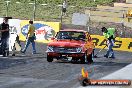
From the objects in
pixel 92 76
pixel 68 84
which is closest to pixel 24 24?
pixel 92 76

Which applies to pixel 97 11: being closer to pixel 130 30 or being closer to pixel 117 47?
pixel 130 30

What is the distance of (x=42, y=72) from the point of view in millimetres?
18031

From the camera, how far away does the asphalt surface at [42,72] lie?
14.8 meters

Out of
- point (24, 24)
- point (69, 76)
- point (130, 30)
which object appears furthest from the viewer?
point (130, 30)

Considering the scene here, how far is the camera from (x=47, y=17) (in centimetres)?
4575

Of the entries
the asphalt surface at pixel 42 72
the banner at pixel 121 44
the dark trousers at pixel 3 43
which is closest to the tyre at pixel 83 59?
the asphalt surface at pixel 42 72

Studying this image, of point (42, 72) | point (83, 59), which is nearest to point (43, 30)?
point (83, 59)

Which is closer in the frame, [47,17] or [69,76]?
[69,76]

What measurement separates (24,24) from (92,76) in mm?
19248

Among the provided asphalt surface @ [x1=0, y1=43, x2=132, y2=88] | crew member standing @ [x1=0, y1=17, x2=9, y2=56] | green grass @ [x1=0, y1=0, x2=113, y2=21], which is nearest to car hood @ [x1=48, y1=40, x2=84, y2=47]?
asphalt surface @ [x1=0, y1=43, x2=132, y2=88]

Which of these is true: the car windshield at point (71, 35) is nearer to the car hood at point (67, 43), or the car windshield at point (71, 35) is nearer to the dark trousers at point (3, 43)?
the car hood at point (67, 43)

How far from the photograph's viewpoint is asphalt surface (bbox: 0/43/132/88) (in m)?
14.8

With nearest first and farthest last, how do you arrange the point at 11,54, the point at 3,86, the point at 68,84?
the point at 3,86 → the point at 68,84 → the point at 11,54

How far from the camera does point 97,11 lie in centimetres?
4534
